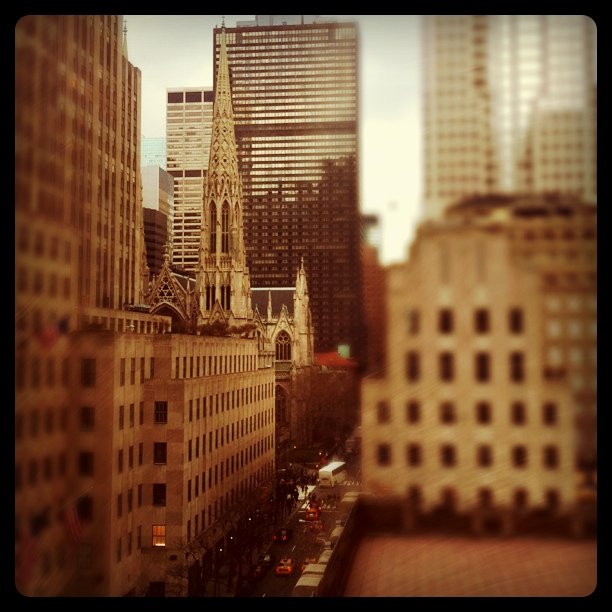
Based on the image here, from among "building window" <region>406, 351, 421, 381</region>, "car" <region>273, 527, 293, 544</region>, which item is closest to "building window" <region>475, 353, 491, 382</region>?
"building window" <region>406, 351, 421, 381</region>

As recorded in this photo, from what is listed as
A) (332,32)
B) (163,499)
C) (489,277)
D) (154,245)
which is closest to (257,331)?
(154,245)

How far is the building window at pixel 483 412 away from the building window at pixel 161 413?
3.56 meters

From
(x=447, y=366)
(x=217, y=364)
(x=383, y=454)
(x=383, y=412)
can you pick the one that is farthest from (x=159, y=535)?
(x=447, y=366)

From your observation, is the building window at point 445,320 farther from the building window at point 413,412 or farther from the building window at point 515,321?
the building window at point 413,412

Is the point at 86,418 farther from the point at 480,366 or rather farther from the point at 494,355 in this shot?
the point at 494,355

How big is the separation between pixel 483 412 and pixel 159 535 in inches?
158

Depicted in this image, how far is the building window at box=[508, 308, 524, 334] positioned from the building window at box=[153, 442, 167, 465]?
4.06 metres

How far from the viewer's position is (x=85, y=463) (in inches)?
177

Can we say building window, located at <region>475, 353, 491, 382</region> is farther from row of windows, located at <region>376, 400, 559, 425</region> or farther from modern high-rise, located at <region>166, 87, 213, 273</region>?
modern high-rise, located at <region>166, 87, 213, 273</region>

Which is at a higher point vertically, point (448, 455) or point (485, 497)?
point (448, 455)

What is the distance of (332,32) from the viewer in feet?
16.2

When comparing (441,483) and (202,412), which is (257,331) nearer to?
(202,412)

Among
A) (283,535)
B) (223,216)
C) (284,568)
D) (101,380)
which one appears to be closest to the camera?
(101,380)

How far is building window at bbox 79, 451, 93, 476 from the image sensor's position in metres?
4.45
